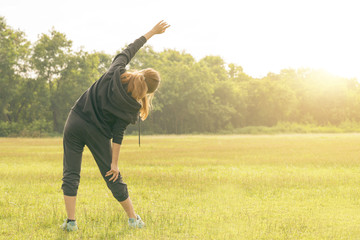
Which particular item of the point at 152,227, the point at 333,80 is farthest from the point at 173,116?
the point at 152,227

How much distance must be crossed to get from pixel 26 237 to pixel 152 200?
278cm

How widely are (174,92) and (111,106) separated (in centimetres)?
5031

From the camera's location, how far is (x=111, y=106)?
14.7 feet

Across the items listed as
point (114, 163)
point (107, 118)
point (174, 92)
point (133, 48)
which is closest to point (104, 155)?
point (114, 163)

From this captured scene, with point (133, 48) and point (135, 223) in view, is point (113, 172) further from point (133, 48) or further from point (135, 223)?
point (133, 48)

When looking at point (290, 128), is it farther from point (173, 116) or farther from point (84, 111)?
point (84, 111)

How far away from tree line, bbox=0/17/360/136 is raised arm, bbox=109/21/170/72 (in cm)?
4156

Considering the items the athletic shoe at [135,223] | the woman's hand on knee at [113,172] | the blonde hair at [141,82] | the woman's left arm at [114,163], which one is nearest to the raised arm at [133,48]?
the blonde hair at [141,82]

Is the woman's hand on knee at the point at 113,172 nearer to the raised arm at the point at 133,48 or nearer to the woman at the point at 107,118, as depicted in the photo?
the woman at the point at 107,118

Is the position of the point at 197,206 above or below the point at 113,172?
below

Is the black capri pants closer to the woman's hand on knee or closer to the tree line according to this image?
the woman's hand on knee

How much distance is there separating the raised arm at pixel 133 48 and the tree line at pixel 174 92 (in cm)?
4156

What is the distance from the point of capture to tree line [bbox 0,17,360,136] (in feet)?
147

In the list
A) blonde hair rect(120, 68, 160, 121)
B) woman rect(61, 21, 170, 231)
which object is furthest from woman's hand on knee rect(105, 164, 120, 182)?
blonde hair rect(120, 68, 160, 121)
